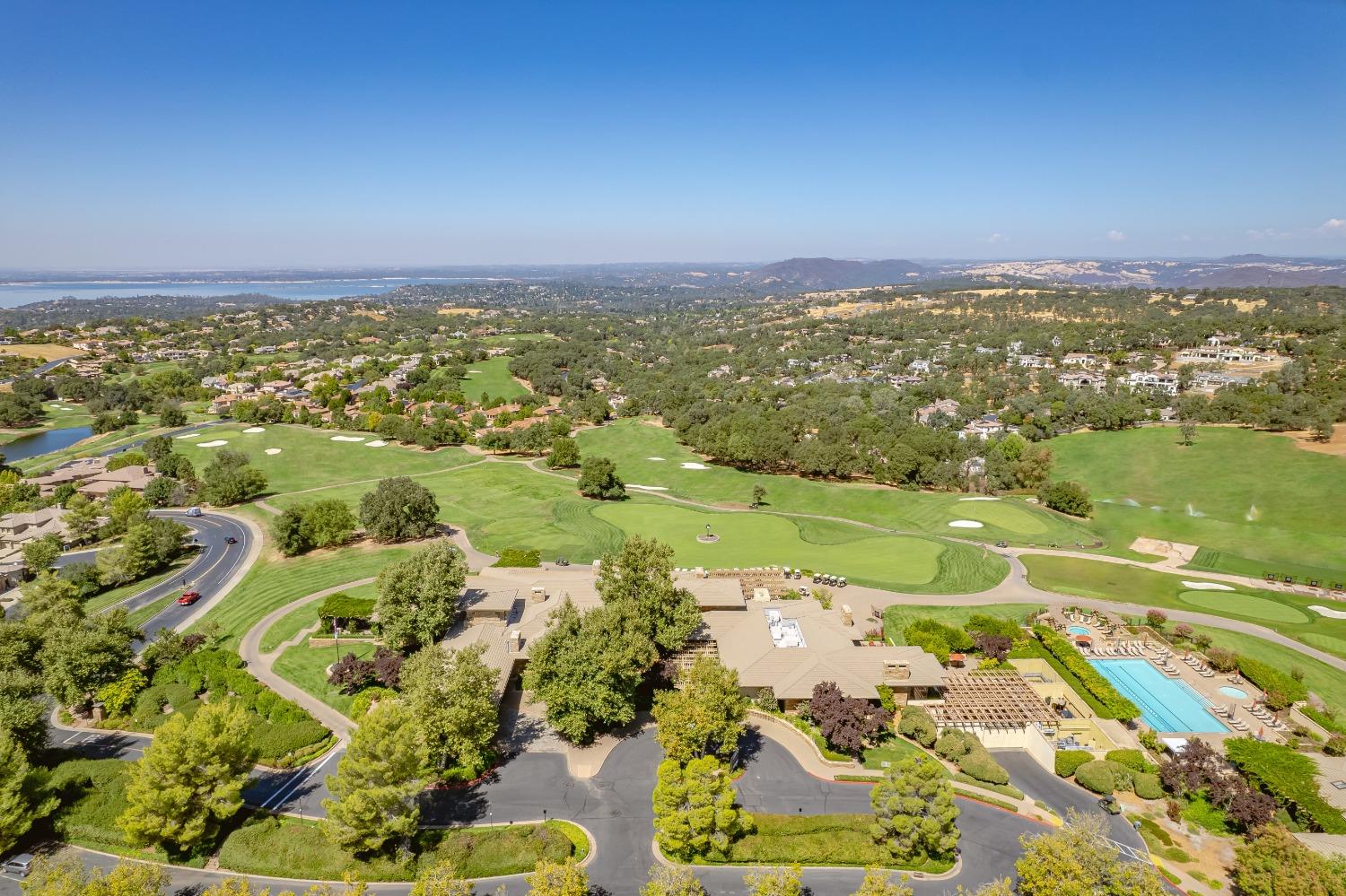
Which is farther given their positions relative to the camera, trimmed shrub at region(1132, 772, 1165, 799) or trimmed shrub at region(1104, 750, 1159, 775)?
trimmed shrub at region(1104, 750, 1159, 775)

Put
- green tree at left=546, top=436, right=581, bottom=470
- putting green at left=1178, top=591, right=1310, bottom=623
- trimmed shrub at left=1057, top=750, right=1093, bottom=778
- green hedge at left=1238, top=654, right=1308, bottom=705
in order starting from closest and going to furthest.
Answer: trimmed shrub at left=1057, top=750, right=1093, bottom=778, green hedge at left=1238, top=654, right=1308, bottom=705, putting green at left=1178, top=591, right=1310, bottom=623, green tree at left=546, top=436, right=581, bottom=470

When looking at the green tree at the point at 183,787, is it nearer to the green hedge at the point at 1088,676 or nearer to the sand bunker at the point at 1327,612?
the green hedge at the point at 1088,676

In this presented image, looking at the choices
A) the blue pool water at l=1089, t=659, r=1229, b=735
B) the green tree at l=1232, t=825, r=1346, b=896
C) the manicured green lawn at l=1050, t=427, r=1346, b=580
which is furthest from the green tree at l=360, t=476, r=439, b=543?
the manicured green lawn at l=1050, t=427, r=1346, b=580

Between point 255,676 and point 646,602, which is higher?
point 646,602

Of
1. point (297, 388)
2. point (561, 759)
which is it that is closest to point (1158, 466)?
point (561, 759)

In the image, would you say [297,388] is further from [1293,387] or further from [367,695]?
[1293,387]

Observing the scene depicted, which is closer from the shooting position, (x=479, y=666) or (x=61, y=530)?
(x=479, y=666)

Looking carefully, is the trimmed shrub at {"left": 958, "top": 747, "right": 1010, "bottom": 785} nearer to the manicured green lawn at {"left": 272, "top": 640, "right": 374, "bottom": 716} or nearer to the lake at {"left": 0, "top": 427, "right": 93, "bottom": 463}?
the manicured green lawn at {"left": 272, "top": 640, "right": 374, "bottom": 716}
